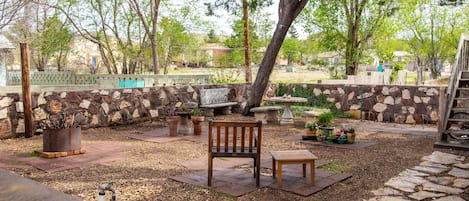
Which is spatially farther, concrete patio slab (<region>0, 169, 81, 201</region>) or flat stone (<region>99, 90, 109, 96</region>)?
flat stone (<region>99, 90, 109, 96</region>)

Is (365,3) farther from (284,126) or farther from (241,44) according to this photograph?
(284,126)

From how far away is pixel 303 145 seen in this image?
6.78 meters

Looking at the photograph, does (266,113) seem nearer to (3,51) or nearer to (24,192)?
(24,192)

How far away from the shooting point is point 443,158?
5.78 m

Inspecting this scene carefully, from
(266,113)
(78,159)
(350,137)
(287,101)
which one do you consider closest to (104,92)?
(78,159)

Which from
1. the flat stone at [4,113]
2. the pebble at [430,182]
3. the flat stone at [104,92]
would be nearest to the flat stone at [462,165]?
the pebble at [430,182]

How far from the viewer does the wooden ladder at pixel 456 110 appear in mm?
6637

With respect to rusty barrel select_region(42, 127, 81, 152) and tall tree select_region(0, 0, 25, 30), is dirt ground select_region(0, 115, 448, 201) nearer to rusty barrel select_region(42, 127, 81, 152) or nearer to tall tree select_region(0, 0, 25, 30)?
rusty barrel select_region(42, 127, 81, 152)

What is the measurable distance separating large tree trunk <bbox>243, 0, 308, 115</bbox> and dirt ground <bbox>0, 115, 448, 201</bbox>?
2.29 metres

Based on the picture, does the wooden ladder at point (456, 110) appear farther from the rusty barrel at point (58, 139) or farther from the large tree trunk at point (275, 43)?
the rusty barrel at point (58, 139)

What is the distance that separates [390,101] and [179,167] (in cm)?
685

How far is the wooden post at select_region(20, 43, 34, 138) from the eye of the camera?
23.0ft

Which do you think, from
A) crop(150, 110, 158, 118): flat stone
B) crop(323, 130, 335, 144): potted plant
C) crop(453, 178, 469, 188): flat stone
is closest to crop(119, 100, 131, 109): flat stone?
crop(150, 110, 158, 118): flat stone

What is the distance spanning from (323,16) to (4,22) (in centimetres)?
1186
